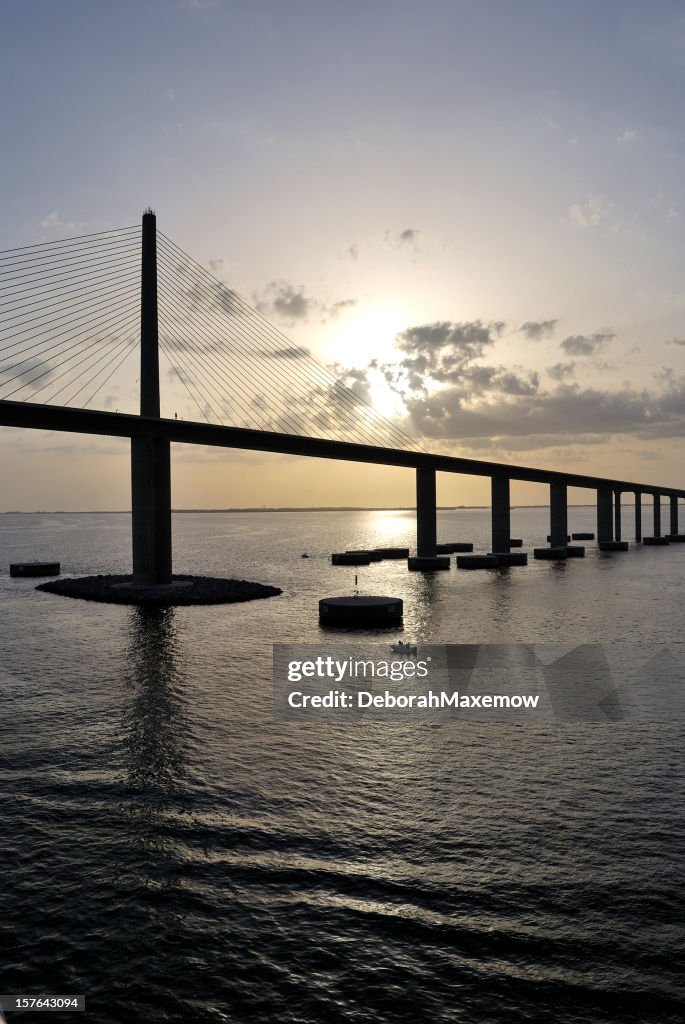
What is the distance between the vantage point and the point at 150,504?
228 feet

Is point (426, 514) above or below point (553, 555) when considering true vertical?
above

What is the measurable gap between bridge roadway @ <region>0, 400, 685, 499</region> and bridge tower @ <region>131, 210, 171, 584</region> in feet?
5.27

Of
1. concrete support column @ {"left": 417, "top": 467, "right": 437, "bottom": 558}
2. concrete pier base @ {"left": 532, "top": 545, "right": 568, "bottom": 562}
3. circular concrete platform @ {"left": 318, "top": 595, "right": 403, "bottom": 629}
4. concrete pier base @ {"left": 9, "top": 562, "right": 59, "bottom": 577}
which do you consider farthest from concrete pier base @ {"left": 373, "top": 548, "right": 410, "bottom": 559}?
circular concrete platform @ {"left": 318, "top": 595, "right": 403, "bottom": 629}

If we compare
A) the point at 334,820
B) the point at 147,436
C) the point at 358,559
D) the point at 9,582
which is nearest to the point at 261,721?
the point at 334,820

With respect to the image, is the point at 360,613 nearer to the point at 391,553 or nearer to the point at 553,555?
the point at 553,555

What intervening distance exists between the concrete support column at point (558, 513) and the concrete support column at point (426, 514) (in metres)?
33.8

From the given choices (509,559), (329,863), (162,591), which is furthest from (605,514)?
(329,863)

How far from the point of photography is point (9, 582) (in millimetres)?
93875

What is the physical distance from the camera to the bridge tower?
225 feet

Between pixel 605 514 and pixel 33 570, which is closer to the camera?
pixel 33 570

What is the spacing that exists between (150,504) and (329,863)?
5661 cm

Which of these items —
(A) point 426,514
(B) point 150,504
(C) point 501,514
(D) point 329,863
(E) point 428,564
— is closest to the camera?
(D) point 329,863

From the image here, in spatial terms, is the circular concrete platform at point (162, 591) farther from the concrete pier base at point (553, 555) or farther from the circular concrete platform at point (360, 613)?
the concrete pier base at point (553, 555)

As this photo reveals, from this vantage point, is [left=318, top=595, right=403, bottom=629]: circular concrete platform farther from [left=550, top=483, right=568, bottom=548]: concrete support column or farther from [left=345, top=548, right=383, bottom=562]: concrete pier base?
[left=550, top=483, right=568, bottom=548]: concrete support column
